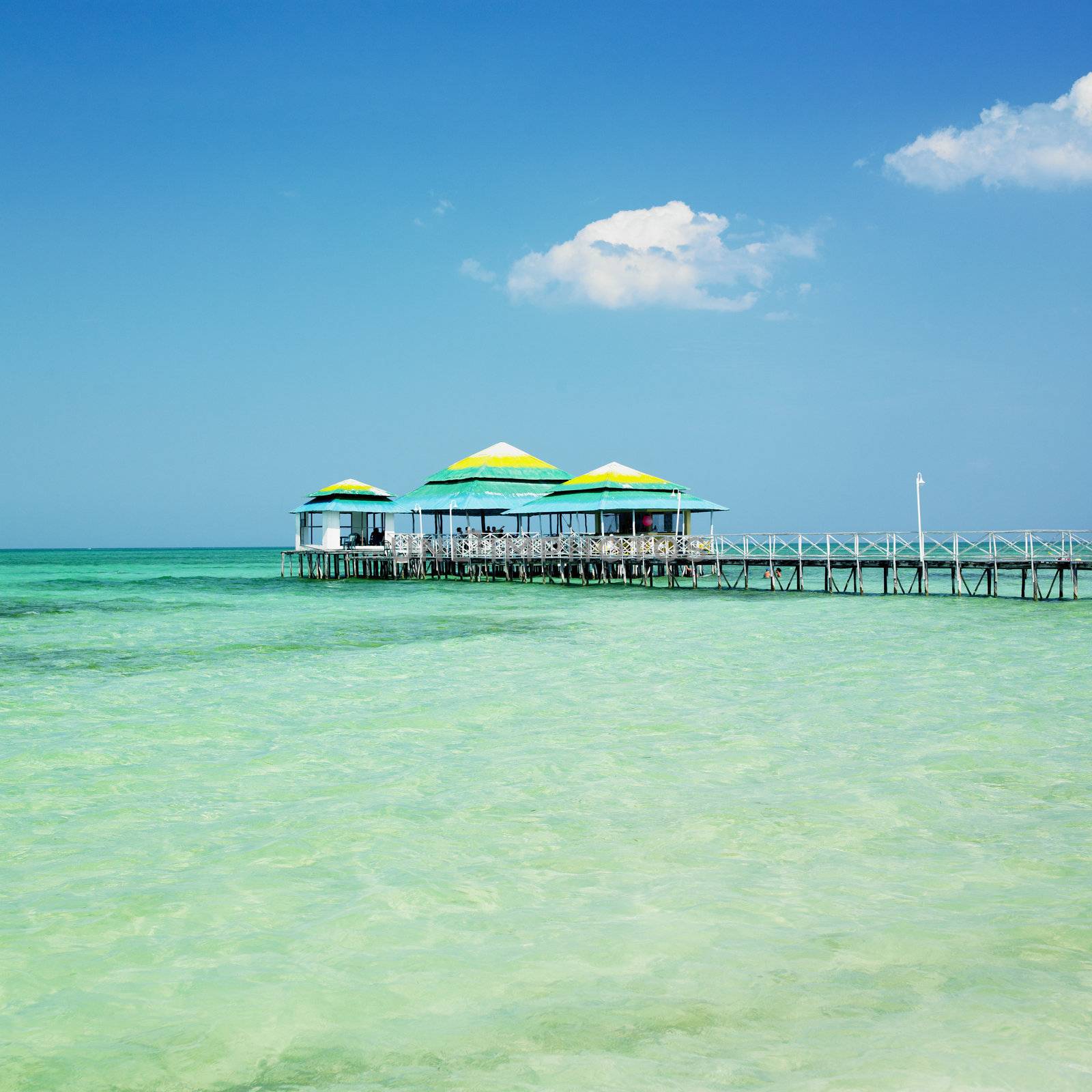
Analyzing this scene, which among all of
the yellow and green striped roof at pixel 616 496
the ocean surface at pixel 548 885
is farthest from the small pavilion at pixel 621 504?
the ocean surface at pixel 548 885

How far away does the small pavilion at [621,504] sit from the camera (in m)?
31.2

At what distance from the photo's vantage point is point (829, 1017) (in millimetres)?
4020

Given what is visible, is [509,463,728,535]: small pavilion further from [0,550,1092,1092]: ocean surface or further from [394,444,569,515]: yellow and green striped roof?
[0,550,1092,1092]: ocean surface

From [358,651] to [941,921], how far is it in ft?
40.7

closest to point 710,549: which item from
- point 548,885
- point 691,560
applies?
point 691,560

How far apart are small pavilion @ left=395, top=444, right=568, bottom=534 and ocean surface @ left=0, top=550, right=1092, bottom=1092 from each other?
2142 centimetres

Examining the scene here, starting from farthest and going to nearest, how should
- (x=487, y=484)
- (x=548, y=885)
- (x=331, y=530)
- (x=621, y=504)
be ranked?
(x=331, y=530) → (x=487, y=484) → (x=621, y=504) → (x=548, y=885)

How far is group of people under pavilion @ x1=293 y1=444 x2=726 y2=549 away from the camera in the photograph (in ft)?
105

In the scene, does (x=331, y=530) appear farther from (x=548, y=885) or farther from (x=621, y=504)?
(x=548, y=885)

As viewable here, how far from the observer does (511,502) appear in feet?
111

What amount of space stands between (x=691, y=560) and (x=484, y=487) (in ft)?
25.5

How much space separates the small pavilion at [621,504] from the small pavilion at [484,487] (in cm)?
82

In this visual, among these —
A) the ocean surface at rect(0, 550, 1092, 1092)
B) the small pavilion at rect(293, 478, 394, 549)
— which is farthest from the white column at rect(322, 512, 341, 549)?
the ocean surface at rect(0, 550, 1092, 1092)

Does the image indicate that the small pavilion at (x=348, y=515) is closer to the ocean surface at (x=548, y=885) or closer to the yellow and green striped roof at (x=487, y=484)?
the yellow and green striped roof at (x=487, y=484)
